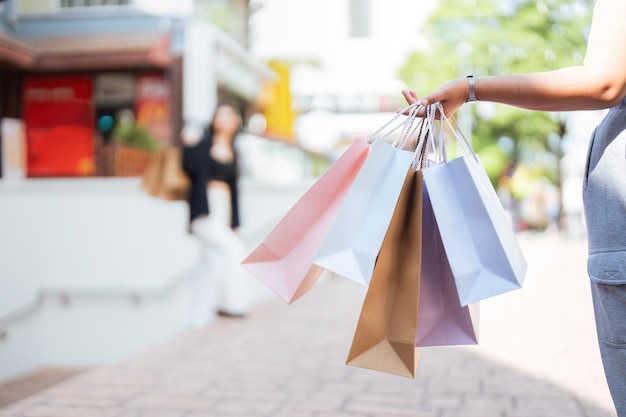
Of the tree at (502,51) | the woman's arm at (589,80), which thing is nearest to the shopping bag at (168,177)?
the woman's arm at (589,80)

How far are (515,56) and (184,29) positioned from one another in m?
16.7

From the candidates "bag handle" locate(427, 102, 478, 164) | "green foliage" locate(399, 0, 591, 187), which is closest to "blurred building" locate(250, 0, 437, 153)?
"green foliage" locate(399, 0, 591, 187)

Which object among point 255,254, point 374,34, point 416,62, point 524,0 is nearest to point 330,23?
point 374,34

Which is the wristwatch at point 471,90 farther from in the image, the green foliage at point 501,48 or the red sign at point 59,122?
the green foliage at point 501,48

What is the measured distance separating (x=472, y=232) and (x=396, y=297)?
31 centimetres

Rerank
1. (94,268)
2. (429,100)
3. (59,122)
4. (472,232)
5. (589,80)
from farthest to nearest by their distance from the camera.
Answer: (59,122)
(94,268)
(429,100)
(472,232)
(589,80)

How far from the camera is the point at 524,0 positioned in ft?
95.2

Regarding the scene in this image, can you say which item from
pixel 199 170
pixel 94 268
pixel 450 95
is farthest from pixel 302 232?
pixel 94 268

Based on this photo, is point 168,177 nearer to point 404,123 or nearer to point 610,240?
point 404,123

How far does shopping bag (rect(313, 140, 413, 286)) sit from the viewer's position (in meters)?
1.84

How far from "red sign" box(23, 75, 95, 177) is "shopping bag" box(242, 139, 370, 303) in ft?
47.4

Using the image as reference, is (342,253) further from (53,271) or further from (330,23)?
(330,23)

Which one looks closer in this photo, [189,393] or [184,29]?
[189,393]

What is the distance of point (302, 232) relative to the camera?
2.11 m
